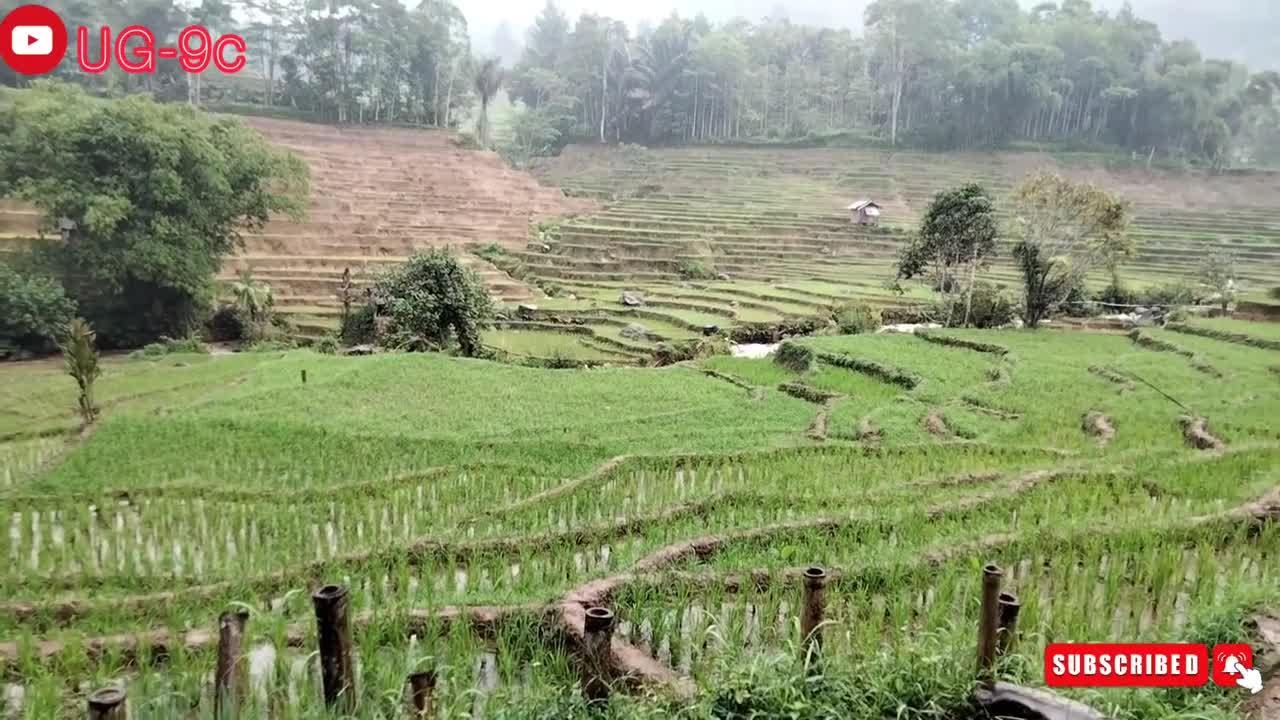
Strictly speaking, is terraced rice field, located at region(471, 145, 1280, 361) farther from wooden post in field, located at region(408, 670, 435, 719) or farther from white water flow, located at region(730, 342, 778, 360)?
wooden post in field, located at region(408, 670, 435, 719)

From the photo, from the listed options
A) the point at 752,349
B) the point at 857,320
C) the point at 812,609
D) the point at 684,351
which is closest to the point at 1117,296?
the point at 857,320

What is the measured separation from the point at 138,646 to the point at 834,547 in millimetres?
5547

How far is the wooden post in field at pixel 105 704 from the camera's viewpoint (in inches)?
119

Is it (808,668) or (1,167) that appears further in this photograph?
(1,167)

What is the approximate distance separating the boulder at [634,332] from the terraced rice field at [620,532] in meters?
8.07

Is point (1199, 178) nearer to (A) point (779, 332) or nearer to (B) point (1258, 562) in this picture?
(A) point (779, 332)

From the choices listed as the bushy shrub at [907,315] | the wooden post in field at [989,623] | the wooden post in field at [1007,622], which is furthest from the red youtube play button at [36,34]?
the bushy shrub at [907,315]

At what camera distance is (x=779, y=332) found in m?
25.0

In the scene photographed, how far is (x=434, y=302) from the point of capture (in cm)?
1912

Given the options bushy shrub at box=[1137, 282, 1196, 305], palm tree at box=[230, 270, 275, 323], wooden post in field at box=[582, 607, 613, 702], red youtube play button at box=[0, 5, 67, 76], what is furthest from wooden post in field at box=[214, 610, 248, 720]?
bushy shrub at box=[1137, 282, 1196, 305]

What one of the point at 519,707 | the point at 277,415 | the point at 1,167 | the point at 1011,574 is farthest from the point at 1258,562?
the point at 1,167

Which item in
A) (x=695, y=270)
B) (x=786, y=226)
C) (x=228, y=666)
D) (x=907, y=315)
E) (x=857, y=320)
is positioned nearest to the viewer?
(x=228, y=666)

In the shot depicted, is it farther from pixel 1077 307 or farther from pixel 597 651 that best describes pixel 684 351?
pixel 597 651

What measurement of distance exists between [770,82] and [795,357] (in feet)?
182
